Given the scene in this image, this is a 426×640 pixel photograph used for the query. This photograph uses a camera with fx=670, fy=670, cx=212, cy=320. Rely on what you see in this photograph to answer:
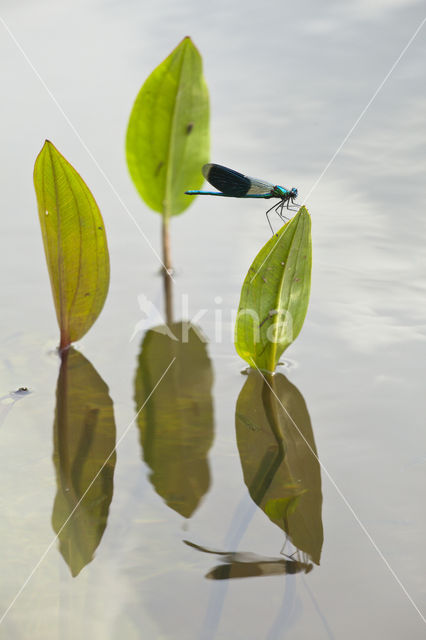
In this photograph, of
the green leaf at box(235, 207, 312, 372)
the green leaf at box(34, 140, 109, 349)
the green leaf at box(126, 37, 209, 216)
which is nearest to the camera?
the green leaf at box(235, 207, 312, 372)

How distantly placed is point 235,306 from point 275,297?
1.50ft

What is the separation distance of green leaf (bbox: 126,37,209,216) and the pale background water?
243mm

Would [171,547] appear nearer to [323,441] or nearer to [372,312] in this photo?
[323,441]

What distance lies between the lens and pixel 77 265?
1865 mm

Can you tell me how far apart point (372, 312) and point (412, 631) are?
1178 mm

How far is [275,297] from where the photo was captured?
1663 millimetres

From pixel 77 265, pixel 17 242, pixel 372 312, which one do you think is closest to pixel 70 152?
pixel 17 242

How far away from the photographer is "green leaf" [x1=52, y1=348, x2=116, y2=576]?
3.80 ft

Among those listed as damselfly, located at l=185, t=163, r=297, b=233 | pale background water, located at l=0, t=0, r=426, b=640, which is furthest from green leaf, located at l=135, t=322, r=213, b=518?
damselfly, located at l=185, t=163, r=297, b=233

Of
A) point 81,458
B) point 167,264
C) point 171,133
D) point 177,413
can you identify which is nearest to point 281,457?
point 177,413

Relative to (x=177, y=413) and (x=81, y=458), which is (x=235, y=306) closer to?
(x=177, y=413)

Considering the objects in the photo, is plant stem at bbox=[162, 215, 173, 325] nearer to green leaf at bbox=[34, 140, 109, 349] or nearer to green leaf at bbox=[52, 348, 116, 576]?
green leaf at bbox=[34, 140, 109, 349]

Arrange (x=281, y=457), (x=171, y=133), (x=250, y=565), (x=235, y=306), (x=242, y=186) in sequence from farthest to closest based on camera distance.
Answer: (x=171, y=133) → (x=235, y=306) → (x=242, y=186) → (x=281, y=457) → (x=250, y=565)

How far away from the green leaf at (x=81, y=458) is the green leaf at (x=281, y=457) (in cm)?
Answer: 29
